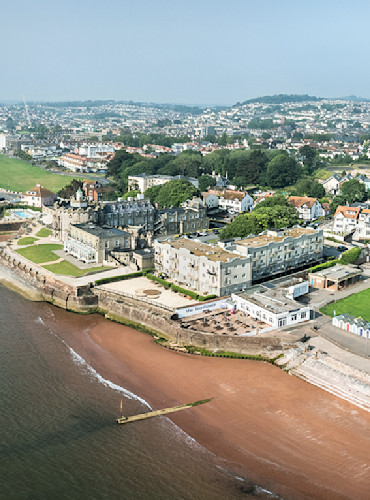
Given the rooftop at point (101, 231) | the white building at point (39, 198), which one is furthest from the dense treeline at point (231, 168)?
the rooftop at point (101, 231)

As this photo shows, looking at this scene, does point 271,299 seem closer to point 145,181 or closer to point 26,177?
point 145,181

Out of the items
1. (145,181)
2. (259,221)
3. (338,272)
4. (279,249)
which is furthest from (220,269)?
(145,181)

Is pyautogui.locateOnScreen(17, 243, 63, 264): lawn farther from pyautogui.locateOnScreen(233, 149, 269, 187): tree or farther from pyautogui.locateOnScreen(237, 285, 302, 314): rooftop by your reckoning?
pyautogui.locateOnScreen(233, 149, 269, 187): tree

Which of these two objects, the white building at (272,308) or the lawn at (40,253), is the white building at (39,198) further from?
the white building at (272,308)

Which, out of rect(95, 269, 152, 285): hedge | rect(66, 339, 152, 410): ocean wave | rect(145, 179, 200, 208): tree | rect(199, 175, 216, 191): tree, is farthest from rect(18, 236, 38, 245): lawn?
rect(199, 175, 216, 191): tree

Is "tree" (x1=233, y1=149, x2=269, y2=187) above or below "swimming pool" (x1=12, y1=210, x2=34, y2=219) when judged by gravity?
above
